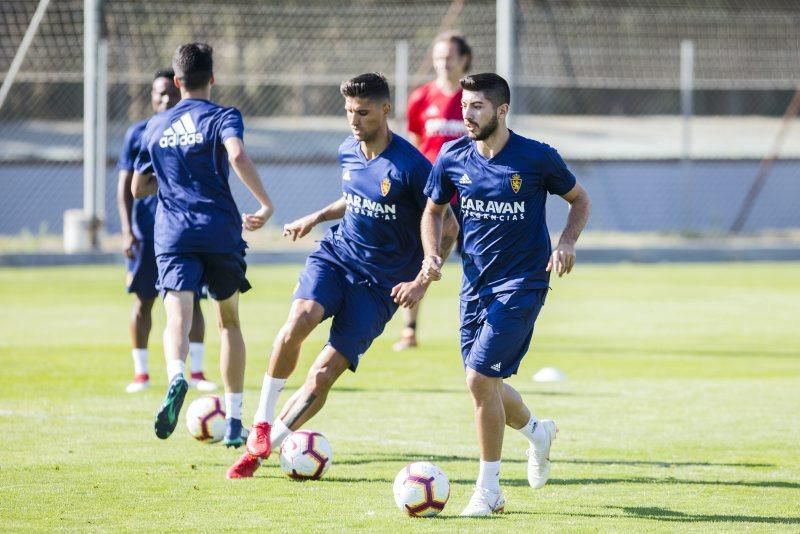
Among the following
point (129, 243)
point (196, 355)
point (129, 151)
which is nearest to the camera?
point (129, 151)

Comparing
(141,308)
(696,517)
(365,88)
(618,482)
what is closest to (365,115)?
(365,88)

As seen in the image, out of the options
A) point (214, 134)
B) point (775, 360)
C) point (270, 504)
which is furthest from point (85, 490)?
point (775, 360)

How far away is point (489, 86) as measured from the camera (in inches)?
253

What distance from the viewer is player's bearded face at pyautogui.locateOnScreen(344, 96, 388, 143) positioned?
23.4 ft

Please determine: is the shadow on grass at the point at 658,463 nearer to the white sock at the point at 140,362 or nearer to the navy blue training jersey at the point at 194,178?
the navy blue training jersey at the point at 194,178

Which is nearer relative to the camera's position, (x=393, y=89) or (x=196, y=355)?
(x=196, y=355)

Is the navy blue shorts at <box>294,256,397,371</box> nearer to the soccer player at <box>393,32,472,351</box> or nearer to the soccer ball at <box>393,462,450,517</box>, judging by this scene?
the soccer ball at <box>393,462,450,517</box>

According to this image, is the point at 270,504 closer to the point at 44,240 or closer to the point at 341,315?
the point at 341,315

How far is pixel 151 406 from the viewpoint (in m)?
9.38

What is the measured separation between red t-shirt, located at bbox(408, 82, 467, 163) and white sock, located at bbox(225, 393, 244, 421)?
4982 mm

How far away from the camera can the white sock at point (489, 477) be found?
20.8 feet

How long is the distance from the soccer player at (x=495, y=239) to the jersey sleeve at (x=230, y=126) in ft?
4.58

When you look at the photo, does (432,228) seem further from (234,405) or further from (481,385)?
(234,405)

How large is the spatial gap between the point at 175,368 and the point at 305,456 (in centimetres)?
93
